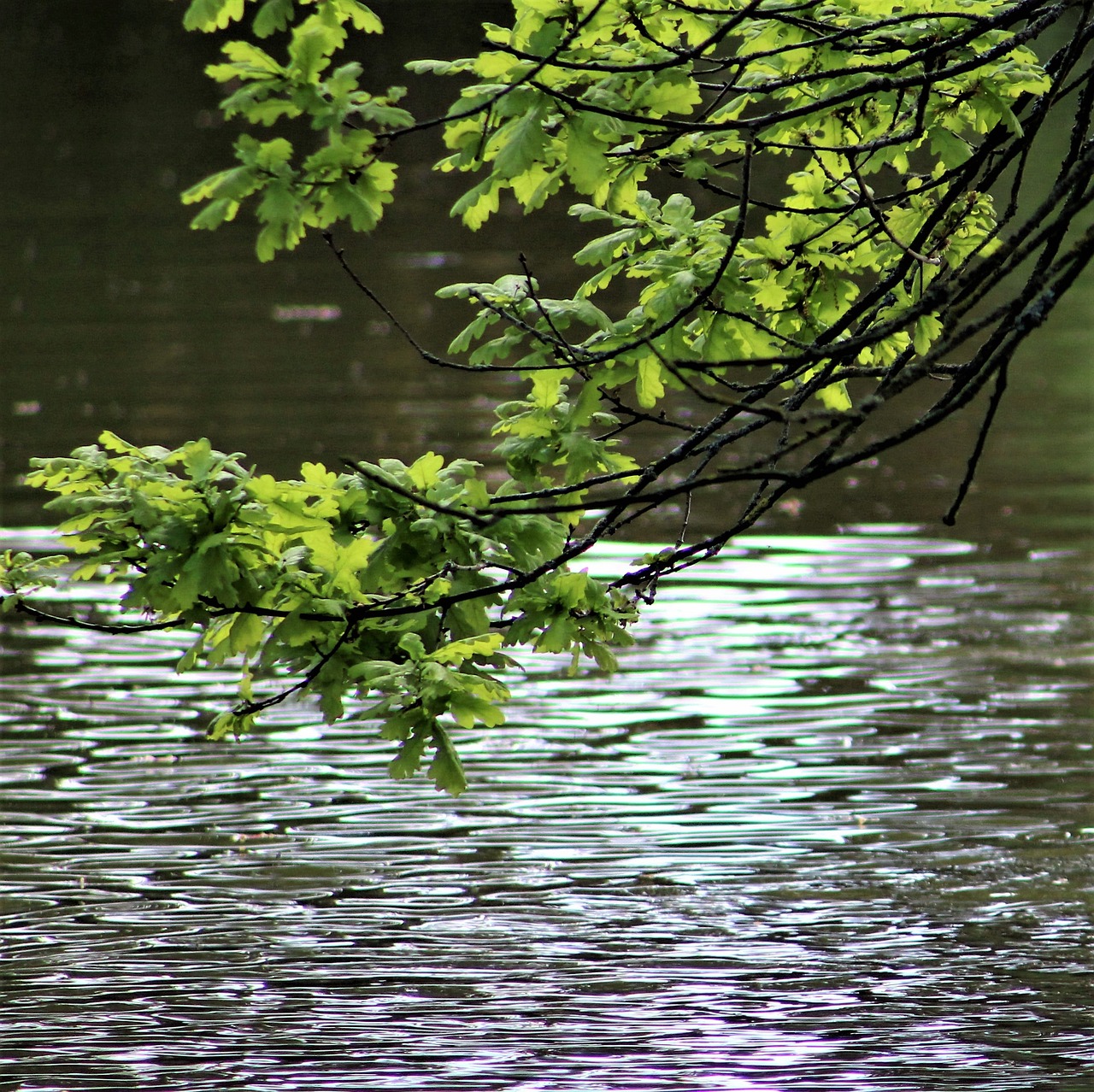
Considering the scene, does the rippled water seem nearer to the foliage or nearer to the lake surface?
the lake surface

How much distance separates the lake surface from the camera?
6590 mm

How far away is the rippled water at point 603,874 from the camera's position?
655 centimetres

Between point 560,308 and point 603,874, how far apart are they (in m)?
3.30

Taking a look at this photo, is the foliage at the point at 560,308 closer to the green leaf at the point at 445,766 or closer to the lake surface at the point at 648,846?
the green leaf at the point at 445,766

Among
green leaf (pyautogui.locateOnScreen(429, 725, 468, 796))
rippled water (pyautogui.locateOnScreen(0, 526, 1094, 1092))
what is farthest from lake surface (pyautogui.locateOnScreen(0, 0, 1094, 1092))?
green leaf (pyautogui.locateOnScreen(429, 725, 468, 796))

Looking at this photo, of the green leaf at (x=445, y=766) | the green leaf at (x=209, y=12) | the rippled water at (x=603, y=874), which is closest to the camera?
the green leaf at (x=209, y=12)

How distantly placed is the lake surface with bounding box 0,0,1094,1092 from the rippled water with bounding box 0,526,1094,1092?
0.02 metres

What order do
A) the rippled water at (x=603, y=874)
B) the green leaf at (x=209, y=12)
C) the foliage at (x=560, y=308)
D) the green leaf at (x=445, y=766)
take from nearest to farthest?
the green leaf at (x=209, y=12)
the foliage at (x=560, y=308)
the green leaf at (x=445, y=766)
the rippled water at (x=603, y=874)

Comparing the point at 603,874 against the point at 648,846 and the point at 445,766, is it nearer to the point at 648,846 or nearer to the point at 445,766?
the point at 648,846

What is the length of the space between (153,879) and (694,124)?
14.7 ft

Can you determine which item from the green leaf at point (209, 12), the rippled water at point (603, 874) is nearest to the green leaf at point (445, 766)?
the rippled water at point (603, 874)

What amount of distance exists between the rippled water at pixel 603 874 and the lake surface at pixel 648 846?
0.02 metres

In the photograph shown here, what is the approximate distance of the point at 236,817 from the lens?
29.5ft

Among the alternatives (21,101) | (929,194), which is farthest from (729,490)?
(21,101)
